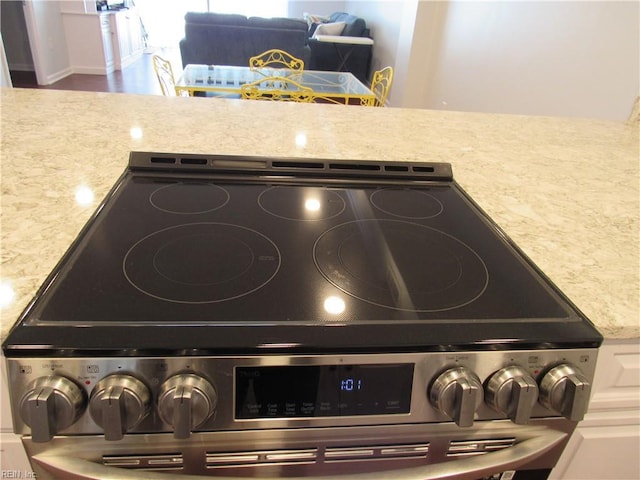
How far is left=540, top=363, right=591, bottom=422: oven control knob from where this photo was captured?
1.95 feet

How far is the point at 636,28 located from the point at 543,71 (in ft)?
2.29

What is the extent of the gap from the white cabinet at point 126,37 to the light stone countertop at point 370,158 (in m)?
5.87

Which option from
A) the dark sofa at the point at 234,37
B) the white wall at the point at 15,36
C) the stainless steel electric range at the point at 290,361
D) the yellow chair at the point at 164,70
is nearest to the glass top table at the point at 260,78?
the yellow chair at the point at 164,70

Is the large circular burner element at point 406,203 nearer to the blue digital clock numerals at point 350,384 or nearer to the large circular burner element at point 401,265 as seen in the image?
the large circular burner element at point 401,265

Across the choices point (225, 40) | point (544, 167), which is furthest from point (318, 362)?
point (225, 40)

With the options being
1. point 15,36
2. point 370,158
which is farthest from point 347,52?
point 370,158

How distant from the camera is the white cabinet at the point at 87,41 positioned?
572cm

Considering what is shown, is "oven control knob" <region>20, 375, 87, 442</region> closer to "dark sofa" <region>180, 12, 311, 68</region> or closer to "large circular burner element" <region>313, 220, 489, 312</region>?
"large circular burner element" <region>313, 220, 489, 312</region>

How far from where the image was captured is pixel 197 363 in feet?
1.80

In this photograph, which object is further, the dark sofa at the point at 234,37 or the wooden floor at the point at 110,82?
the wooden floor at the point at 110,82

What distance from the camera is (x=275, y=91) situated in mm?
3283

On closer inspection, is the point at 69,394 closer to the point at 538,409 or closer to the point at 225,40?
the point at 538,409

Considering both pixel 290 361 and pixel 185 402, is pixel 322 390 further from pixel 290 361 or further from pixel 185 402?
pixel 185 402

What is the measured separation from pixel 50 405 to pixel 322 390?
1.04 ft
